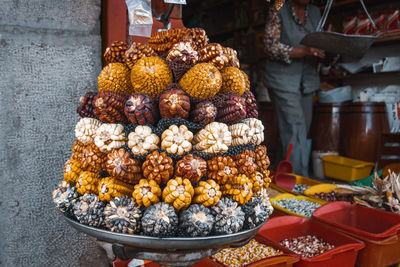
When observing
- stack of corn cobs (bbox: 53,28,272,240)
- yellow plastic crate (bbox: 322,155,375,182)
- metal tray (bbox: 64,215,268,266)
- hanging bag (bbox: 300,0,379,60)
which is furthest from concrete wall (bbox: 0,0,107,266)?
yellow plastic crate (bbox: 322,155,375,182)

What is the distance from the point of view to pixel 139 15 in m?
1.27

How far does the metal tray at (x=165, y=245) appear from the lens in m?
0.77

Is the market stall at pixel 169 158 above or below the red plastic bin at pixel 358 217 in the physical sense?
above

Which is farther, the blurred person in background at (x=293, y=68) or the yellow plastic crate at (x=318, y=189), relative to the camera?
the blurred person in background at (x=293, y=68)

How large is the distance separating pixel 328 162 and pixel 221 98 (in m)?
3.16

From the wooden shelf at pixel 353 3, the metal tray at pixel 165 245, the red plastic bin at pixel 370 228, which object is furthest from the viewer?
the wooden shelf at pixel 353 3

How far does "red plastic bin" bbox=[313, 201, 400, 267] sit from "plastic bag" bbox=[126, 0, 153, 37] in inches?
55.9

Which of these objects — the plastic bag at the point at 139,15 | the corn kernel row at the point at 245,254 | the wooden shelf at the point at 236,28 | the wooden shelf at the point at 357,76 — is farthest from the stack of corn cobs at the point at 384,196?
the wooden shelf at the point at 236,28

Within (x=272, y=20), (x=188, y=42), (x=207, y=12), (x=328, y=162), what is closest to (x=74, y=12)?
(x=188, y=42)

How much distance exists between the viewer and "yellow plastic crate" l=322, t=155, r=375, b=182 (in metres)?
3.39

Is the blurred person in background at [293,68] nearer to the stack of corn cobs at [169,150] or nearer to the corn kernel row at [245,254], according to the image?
the corn kernel row at [245,254]

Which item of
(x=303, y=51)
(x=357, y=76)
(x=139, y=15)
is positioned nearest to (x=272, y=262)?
(x=139, y=15)

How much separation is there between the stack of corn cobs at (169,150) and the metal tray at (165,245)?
0.02 m

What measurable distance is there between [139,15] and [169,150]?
0.68m
